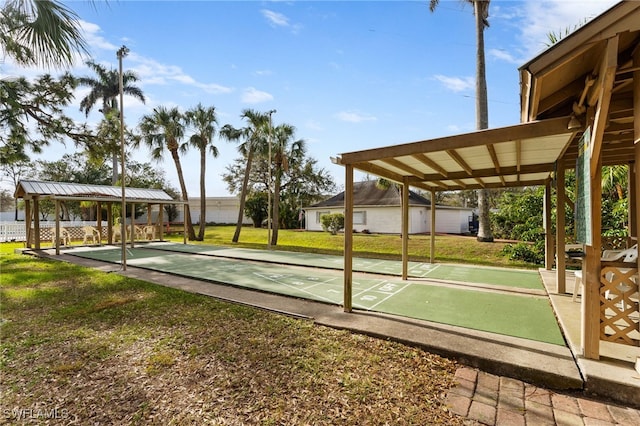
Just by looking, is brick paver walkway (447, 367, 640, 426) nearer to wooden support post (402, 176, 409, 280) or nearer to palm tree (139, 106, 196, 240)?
wooden support post (402, 176, 409, 280)

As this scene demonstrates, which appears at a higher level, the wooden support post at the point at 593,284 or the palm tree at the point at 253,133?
the palm tree at the point at 253,133

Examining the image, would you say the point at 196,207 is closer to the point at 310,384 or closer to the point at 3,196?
the point at 3,196

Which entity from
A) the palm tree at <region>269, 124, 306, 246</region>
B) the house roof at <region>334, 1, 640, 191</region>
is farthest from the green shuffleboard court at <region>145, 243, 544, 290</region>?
the palm tree at <region>269, 124, 306, 246</region>

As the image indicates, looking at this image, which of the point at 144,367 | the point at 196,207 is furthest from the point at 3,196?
the point at 144,367

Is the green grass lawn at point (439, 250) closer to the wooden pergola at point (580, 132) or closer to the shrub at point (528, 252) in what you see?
the shrub at point (528, 252)

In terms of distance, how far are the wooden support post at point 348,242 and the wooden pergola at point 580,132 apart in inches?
0.7

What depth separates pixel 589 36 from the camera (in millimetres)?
2688

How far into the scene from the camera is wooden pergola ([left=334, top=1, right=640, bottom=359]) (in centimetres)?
277

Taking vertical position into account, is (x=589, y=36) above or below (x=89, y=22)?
below

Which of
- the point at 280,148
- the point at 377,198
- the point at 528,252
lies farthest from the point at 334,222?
the point at 528,252

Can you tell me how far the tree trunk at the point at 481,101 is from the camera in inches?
509

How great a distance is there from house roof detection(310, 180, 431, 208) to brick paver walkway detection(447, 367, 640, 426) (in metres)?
18.6

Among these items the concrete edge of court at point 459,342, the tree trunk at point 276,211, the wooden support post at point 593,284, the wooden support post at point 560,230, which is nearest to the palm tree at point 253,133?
the tree trunk at point 276,211

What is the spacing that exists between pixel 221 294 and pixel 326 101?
794 centimetres
